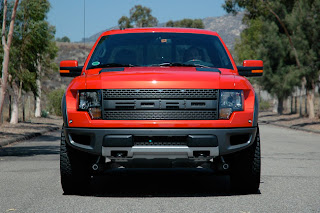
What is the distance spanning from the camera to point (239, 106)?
6.85m

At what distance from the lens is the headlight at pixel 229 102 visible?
6.79 m

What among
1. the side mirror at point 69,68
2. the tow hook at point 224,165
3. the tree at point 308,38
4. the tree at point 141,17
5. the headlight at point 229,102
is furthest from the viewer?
the tree at point 141,17

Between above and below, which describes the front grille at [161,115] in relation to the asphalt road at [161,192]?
above

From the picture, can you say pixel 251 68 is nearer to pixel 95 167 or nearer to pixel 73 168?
pixel 95 167

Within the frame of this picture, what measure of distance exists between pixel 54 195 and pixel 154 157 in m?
1.52

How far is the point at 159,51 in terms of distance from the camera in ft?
26.6

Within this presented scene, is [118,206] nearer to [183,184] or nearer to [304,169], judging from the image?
[183,184]

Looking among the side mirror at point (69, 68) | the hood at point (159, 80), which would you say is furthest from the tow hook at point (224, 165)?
the side mirror at point (69, 68)

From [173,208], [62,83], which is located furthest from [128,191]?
[62,83]

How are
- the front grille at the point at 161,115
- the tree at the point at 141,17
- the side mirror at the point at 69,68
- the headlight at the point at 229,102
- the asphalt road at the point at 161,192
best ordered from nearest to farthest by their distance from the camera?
the asphalt road at the point at 161,192 < the front grille at the point at 161,115 < the headlight at the point at 229,102 < the side mirror at the point at 69,68 < the tree at the point at 141,17

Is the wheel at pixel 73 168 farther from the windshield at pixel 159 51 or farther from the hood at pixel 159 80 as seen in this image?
the windshield at pixel 159 51

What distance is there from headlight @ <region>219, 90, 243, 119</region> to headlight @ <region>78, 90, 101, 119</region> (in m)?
1.37

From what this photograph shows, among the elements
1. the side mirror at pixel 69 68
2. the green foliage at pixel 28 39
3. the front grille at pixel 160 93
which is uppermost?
the green foliage at pixel 28 39

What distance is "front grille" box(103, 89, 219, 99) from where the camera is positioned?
265 inches
